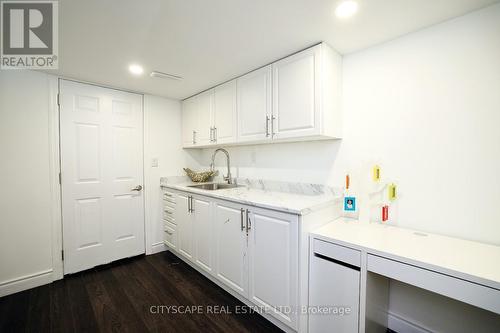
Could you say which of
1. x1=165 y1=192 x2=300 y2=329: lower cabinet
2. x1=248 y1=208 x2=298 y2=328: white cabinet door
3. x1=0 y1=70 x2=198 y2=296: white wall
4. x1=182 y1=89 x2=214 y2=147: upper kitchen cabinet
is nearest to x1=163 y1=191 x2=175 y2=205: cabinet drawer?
x1=165 y1=192 x2=300 y2=329: lower cabinet

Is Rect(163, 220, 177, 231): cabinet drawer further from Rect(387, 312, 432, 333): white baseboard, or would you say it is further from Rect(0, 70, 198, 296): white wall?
Rect(387, 312, 432, 333): white baseboard

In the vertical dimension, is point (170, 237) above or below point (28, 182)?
below

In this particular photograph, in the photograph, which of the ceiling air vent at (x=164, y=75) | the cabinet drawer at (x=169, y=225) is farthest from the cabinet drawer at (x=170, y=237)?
the ceiling air vent at (x=164, y=75)

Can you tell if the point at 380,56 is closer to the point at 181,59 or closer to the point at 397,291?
the point at 181,59

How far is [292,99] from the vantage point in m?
1.84

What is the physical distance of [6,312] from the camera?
1.83 metres

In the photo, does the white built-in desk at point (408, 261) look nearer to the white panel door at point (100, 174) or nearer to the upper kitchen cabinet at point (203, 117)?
the upper kitchen cabinet at point (203, 117)

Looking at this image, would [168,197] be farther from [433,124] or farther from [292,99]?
[433,124]

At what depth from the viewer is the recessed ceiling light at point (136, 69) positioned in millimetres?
2109

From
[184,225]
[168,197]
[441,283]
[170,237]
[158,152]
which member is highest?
[158,152]

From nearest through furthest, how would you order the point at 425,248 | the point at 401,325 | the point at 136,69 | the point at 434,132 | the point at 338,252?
the point at 425,248, the point at 338,252, the point at 434,132, the point at 401,325, the point at 136,69

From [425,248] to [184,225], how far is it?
2246 mm

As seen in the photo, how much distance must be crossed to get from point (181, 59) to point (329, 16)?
1.28 m

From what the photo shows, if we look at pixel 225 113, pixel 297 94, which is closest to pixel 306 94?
pixel 297 94
